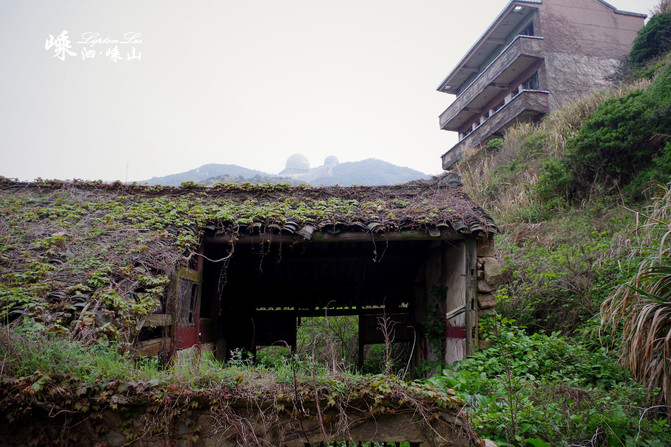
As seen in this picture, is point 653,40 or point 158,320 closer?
point 158,320

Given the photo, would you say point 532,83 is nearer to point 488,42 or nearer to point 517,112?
point 517,112

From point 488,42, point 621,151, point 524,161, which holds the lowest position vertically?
point 621,151

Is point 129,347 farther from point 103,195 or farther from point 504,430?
point 103,195

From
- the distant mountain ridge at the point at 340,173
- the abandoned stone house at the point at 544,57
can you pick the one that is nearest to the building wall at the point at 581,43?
the abandoned stone house at the point at 544,57

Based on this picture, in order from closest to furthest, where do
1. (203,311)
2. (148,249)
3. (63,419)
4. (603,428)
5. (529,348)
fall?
1. (63,419)
2. (603,428)
3. (148,249)
4. (529,348)
5. (203,311)

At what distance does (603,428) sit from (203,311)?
19.4ft

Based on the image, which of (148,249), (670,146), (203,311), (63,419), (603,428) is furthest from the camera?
(670,146)

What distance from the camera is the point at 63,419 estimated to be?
2.89m

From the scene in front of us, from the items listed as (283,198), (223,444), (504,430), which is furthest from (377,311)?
(223,444)

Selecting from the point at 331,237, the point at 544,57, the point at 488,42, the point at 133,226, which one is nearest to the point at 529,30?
the point at 488,42

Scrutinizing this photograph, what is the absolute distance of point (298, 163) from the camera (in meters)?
75.8

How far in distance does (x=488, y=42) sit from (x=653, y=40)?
24.4 feet

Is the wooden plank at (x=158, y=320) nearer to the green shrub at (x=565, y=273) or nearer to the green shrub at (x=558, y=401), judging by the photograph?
the green shrub at (x=558, y=401)

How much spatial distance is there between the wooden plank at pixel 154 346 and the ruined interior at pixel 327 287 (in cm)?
157
